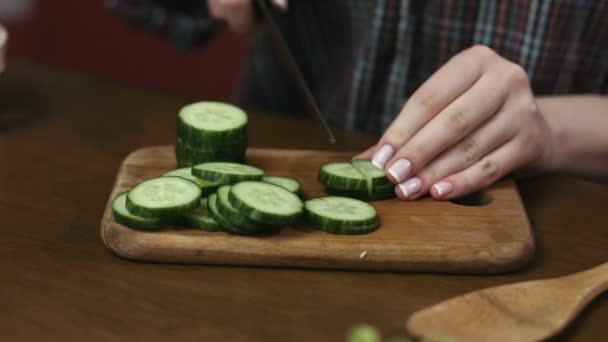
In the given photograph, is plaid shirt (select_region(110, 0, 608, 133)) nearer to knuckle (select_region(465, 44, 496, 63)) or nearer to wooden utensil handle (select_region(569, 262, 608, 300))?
knuckle (select_region(465, 44, 496, 63))

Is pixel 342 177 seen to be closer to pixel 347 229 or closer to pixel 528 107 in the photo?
pixel 347 229

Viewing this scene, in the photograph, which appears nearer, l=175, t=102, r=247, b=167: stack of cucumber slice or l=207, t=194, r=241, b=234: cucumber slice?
l=207, t=194, r=241, b=234: cucumber slice

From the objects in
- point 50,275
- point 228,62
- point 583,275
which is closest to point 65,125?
point 50,275

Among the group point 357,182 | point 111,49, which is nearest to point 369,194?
point 357,182

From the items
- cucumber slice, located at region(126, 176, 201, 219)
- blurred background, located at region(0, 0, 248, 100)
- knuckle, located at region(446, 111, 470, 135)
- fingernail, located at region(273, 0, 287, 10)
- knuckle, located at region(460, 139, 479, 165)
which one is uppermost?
fingernail, located at region(273, 0, 287, 10)

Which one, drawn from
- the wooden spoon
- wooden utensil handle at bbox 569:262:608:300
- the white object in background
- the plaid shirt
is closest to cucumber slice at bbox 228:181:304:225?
the wooden spoon

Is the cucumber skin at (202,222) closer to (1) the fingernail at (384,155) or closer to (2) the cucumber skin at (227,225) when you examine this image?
(2) the cucumber skin at (227,225)

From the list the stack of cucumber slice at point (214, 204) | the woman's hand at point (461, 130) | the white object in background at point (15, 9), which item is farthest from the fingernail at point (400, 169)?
the white object in background at point (15, 9)
